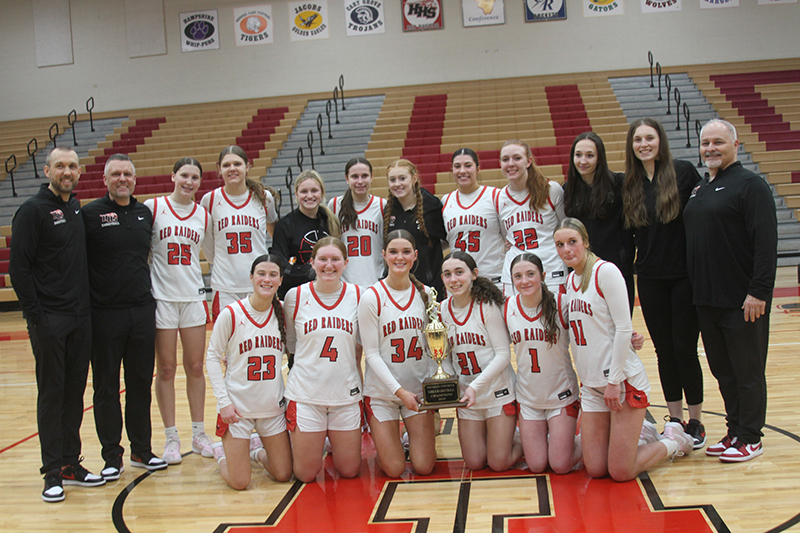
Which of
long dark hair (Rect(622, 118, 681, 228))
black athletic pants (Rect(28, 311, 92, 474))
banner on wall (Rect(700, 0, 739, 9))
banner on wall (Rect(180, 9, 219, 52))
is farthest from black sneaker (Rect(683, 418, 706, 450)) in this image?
banner on wall (Rect(180, 9, 219, 52))

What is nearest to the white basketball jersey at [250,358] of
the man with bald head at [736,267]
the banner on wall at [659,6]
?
the man with bald head at [736,267]

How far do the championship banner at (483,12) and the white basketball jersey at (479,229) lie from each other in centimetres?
1203

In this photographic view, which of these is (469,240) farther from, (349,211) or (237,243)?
(237,243)

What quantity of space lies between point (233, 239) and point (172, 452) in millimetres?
1302

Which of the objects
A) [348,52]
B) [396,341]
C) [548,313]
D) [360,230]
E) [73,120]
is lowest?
[396,341]

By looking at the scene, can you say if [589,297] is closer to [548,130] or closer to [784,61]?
[548,130]

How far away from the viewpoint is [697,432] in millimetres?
3453

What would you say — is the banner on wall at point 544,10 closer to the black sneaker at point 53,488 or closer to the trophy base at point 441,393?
the trophy base at point 441,393

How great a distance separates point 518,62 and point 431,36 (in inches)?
84.5

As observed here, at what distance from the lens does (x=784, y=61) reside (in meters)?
14.1

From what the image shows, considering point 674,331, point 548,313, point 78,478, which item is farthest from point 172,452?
point 674,331

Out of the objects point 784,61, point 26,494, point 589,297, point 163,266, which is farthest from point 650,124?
point 784,61

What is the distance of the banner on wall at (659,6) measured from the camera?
1419cm

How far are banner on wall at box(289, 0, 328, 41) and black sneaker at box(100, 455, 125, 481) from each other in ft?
44.1
